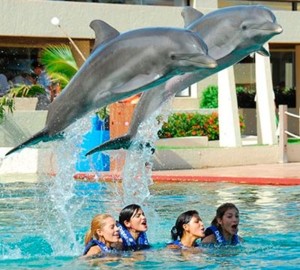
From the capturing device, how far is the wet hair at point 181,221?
10570mm

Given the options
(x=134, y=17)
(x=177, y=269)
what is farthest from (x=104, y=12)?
(x=177, y=269)

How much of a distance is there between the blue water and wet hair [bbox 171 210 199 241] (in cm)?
20

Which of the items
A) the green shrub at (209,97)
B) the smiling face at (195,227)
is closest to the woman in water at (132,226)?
the smiling face at (195,227)

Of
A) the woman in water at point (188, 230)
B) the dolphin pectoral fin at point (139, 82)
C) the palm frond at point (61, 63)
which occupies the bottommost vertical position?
the woman in water at point (188, 230)

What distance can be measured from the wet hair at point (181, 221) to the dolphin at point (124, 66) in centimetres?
206

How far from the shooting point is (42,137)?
920cm

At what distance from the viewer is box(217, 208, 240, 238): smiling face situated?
10.7m

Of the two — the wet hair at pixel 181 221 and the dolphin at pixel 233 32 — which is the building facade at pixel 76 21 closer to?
the wet hair at pixel 181 221

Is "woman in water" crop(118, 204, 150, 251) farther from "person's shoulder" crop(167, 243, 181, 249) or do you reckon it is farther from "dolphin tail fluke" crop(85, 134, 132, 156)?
"dolphin tail fluke" crop(85, 134, 132, 156)

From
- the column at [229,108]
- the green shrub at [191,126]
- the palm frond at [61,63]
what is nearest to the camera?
the palm frond at [61,63]

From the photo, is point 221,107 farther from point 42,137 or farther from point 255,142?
point 42,137

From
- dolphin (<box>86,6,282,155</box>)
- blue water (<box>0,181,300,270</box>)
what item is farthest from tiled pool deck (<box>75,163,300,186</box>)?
dolphin (<box>86,6,282,155</box>)

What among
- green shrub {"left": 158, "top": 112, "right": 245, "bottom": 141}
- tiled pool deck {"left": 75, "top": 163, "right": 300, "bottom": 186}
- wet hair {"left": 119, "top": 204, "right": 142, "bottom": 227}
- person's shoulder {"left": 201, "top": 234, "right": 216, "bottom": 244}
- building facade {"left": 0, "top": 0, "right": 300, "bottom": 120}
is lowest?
person's shoulder {"left": 201, "top": 234, "right": 216, "bottom": 244}

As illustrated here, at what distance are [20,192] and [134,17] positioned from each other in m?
10.7
